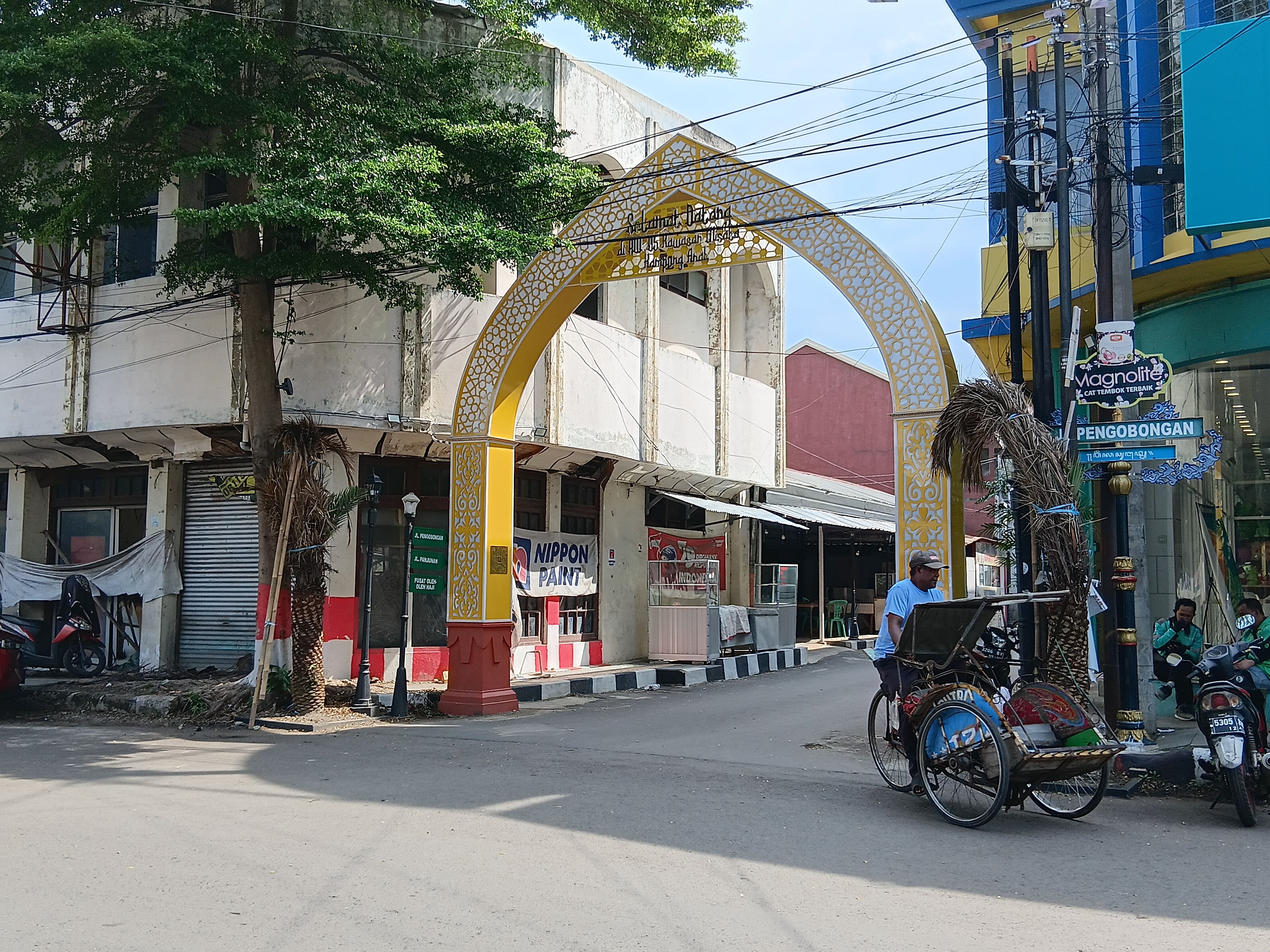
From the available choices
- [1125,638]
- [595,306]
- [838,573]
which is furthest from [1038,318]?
[838,573]

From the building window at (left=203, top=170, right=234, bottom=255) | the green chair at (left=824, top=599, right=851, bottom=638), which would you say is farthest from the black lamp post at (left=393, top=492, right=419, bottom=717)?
the green chair at (left=824, top=599, right=851, bottom=638)

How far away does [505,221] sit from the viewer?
13.9 meters

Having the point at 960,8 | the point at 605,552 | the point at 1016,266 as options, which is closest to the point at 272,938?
the point at 1016,266

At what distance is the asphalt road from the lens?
516cm

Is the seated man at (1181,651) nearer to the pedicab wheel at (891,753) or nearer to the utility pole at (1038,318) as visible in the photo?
the utility pole at (1038,318)

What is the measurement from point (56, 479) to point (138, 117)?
316 inches

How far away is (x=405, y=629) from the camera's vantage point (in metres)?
14.3

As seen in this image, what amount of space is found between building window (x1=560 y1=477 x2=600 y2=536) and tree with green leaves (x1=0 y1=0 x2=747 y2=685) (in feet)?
19.3

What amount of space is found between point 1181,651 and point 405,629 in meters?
8.87

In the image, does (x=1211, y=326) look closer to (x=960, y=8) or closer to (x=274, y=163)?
Answer: (x=960, y=8)

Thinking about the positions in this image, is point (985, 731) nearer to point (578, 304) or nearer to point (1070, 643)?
point (1070, 643)

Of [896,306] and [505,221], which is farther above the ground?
[505,221]

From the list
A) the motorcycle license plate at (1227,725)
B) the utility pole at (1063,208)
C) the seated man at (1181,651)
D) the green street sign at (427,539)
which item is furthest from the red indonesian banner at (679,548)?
the motorcycle license plate at (1227,725)

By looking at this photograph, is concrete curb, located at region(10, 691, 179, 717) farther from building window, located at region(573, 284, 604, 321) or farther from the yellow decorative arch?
building window, located at region(573, 284, 604, 321)
